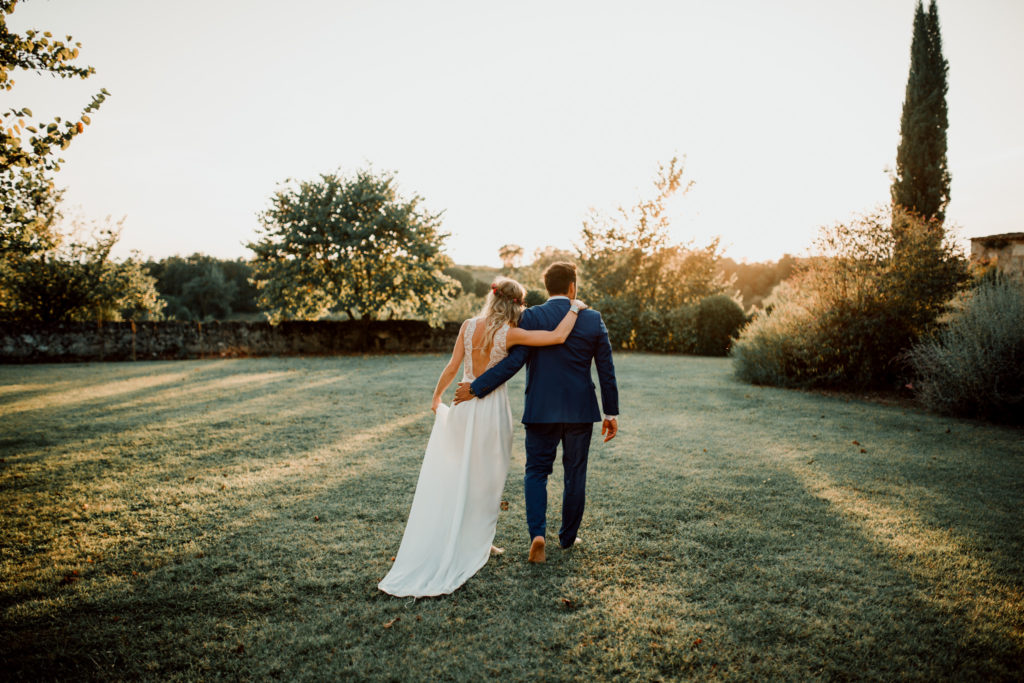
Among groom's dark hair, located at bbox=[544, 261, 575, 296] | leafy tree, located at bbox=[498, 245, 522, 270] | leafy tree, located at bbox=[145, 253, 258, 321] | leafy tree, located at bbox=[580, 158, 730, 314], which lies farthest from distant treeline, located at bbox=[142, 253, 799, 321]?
groom's dark hair, located at bbox=[544, 261, 575, 296]

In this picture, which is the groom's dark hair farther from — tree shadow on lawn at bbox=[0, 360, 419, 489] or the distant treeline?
the distant treeline

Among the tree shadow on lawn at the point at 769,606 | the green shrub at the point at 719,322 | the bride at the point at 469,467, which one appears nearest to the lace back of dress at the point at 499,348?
the bride at the point at 469,467

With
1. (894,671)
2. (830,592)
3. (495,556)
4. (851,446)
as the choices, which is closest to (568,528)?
(495,556)

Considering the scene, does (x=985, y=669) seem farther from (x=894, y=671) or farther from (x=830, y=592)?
(x=830, y=592)

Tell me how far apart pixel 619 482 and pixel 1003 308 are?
8342 millimetres

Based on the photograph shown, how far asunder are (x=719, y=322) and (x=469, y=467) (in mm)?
19881

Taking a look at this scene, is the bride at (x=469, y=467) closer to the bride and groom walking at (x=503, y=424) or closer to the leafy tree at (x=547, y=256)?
the bride and groom walking at (x=503, y=424)

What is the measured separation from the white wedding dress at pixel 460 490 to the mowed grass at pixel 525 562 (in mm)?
225

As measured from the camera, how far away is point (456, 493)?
12.4ft

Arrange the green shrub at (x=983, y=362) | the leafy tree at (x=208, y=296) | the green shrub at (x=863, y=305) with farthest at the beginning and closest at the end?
the leafy tree at (x=208, y=296)
the green shrub at (x=863, y=305)
the green shrub at (x=983, y=362)

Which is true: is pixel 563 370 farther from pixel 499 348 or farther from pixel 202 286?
pixel 202 286

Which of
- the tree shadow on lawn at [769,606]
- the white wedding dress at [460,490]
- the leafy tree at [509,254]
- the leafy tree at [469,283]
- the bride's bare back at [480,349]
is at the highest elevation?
the leafy tree at [509,254]

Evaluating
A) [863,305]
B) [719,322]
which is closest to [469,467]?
[863,305]

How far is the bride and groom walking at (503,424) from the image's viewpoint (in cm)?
373
